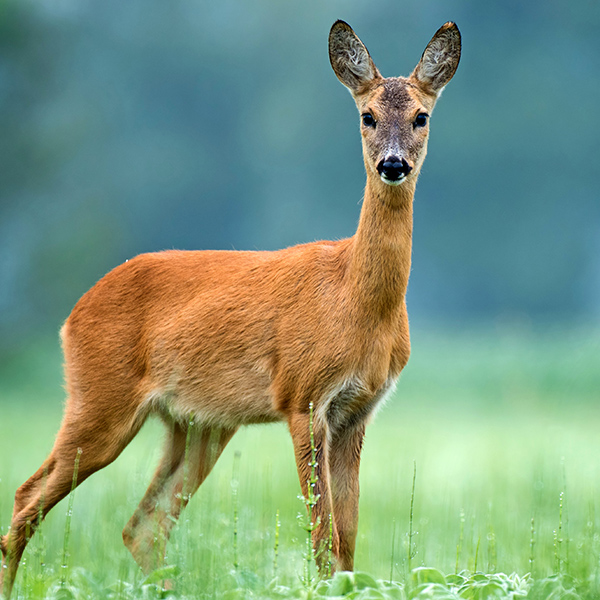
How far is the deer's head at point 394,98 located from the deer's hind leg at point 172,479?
2012 mm

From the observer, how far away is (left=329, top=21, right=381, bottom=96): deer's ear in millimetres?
5309

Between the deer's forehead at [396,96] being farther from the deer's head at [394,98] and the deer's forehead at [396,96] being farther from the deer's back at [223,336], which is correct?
the deer's back at [223,336]

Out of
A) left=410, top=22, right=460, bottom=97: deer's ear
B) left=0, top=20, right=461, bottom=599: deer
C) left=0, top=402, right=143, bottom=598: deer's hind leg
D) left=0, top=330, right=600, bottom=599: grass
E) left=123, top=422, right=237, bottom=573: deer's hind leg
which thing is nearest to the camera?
left=0, top=330, right=600, bottom=599: grass

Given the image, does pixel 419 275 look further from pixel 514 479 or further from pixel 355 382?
pixel 355 382

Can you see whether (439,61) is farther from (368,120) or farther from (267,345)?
(267,345)

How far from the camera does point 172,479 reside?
19.7 feet

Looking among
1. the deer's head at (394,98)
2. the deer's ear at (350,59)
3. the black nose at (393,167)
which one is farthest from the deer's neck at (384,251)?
the deer's ear at (350,59)

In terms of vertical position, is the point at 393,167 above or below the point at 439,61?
below

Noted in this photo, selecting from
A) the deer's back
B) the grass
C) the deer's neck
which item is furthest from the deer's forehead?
the grass

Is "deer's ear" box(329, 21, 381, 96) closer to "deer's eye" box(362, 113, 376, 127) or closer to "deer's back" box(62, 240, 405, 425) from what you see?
"deer's eye" box(362, 113, 376, 127)

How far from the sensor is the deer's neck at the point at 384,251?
506 centimetres

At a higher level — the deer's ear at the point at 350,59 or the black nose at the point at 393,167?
the deer's ear at the point at 350,59

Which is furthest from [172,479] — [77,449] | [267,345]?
[267,345]

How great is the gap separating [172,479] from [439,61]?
Answer: 10.0ft
